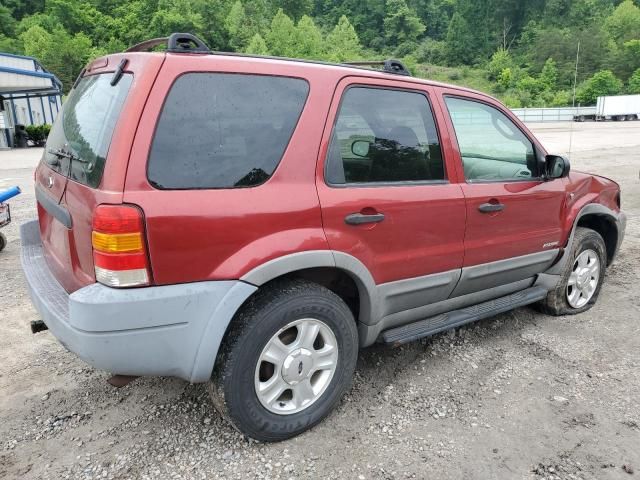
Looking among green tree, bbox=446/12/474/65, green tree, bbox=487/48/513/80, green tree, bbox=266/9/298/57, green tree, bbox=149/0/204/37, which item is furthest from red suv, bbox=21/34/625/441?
green tree, bbox=446/12/474/65

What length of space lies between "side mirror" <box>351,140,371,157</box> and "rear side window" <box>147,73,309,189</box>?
0.37 metres

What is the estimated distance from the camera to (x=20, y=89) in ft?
84.9

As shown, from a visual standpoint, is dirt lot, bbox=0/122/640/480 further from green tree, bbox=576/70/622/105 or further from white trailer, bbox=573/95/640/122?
green tree, bbox=576/70/622/105

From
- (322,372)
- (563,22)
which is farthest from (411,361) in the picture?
(563,22)

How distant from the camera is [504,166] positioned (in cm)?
344

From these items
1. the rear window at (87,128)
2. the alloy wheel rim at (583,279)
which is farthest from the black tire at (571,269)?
the rear window at (87,128)

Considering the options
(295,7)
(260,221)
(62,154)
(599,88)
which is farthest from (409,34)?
(260,221)

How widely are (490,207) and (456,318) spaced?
0.75 meters

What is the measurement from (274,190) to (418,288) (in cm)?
115

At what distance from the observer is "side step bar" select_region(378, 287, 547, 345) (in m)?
2.92

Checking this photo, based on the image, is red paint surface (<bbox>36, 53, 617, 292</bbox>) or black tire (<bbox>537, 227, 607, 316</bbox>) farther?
black tire (<bbox>537, 227, 607, 316</bbox>)

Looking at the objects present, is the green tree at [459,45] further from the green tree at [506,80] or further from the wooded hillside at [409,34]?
the green tree at [506,80]

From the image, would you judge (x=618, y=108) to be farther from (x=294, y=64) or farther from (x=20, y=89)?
(x=294, y=64)

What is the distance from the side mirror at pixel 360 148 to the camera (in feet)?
8.70
